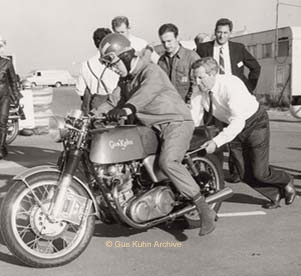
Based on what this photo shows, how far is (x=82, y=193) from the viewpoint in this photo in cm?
489

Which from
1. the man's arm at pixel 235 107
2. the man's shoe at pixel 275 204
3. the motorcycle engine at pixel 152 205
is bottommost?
the man's shoe at pixel 275 204

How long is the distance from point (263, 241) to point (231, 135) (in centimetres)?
104

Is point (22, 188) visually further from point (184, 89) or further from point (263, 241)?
point (184, 89)

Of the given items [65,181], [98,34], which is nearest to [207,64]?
[65,181]

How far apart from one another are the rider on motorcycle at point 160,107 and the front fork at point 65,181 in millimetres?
566

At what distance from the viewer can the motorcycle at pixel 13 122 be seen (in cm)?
1267

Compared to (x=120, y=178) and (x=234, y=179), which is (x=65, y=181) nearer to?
(x=120, y=178)

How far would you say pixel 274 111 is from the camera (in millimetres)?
22031

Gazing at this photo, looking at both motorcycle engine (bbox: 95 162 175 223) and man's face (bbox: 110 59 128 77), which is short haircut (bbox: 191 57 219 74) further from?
motorcycle engine (bbox: 95 162 175 223)

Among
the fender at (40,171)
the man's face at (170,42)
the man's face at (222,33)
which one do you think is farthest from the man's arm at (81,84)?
the fender at (40,171)

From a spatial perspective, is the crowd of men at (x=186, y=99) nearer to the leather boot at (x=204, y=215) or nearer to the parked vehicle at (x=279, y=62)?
the leather boot at (x=204, y=215)

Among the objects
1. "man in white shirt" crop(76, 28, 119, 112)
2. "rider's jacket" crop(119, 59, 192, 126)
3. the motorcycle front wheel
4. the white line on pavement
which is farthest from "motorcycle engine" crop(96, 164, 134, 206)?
"man in white shirt" crop(76, 28, 119, 112)

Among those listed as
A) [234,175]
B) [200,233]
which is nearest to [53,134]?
[200,233]

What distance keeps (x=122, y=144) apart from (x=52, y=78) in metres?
70.6
